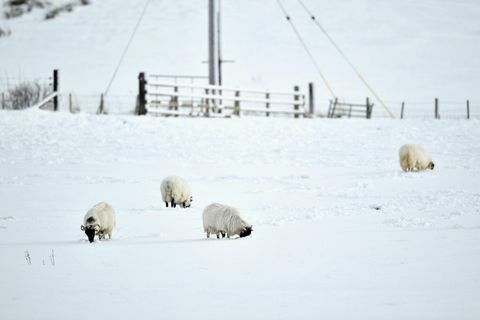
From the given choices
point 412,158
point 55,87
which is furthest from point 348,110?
point 412,158

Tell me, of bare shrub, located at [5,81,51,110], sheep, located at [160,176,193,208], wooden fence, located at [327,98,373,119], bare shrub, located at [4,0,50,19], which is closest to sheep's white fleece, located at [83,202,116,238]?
sheep, located at [160,176,193,208]

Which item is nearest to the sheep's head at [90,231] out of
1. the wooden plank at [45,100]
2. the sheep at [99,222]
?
the sheep at [99,222]

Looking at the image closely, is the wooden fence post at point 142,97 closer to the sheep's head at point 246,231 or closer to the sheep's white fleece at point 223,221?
the sheep's white fleece at point 223,221

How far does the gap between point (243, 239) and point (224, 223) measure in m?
0.32

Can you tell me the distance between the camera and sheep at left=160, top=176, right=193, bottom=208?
11297 millimetres

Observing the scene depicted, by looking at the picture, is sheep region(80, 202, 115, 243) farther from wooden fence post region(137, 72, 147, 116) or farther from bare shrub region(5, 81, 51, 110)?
bare shrub region(5, 81, 51, 110)

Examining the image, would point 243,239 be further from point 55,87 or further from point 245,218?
point 55,87

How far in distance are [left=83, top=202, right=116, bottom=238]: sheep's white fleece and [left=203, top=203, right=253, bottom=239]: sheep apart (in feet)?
3.27

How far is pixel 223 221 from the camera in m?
8.78

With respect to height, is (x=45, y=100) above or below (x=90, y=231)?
above

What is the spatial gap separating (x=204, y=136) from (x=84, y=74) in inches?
1018

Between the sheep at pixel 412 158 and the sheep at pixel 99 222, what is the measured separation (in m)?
7.40

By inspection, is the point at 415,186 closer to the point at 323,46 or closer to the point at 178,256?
the point at 178,256

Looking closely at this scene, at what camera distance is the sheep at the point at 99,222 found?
8500 millimetres
